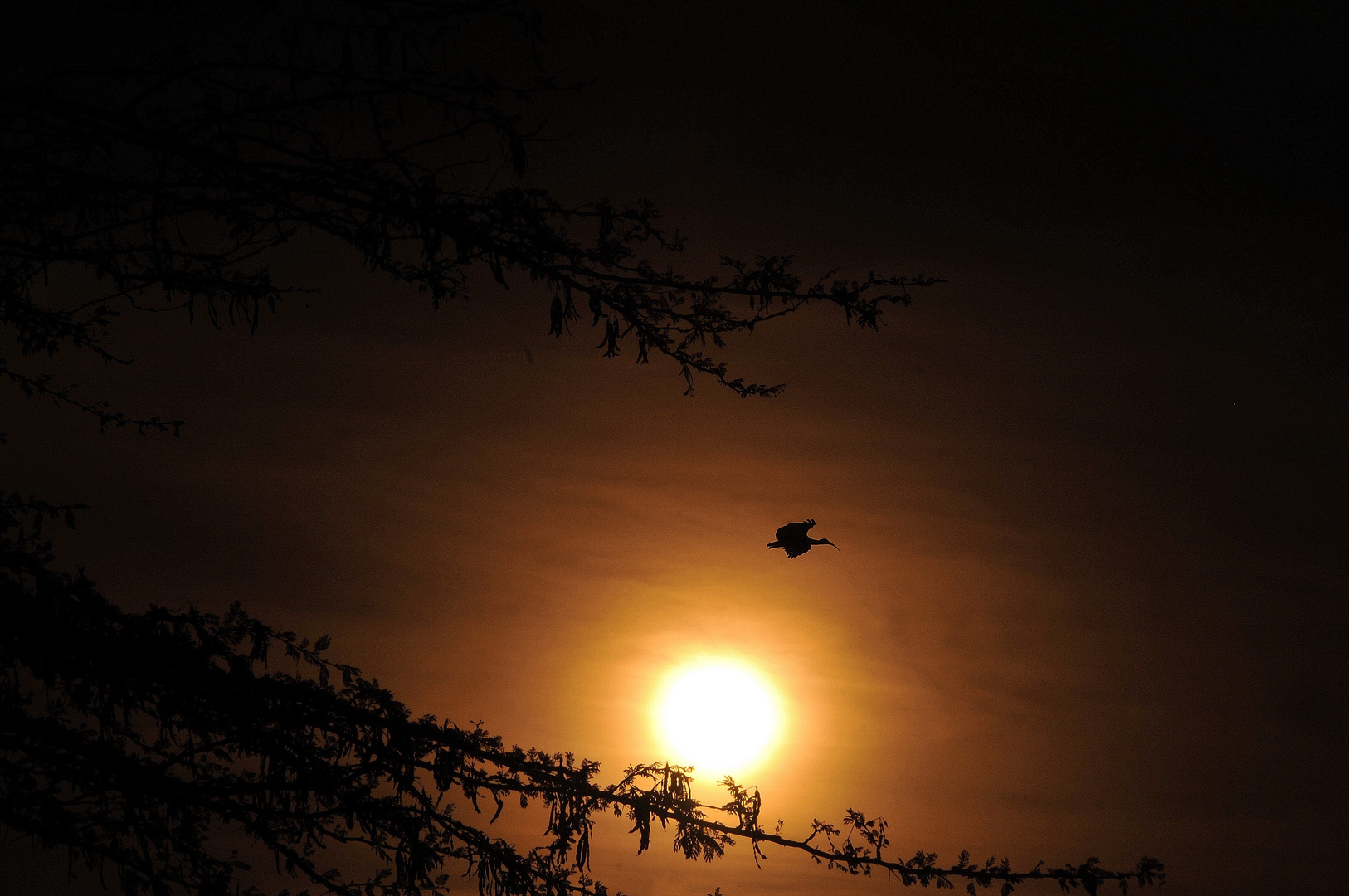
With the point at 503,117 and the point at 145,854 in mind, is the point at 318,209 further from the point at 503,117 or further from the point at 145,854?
the point at 145,854

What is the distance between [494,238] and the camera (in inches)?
113

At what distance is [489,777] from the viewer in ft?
11.6

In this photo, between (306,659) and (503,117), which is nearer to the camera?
A: (503,117)

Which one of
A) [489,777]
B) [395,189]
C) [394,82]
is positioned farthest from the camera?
[489,777]

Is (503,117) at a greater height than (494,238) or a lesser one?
greater

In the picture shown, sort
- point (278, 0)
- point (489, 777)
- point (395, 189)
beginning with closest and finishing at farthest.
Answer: point (278, 0) < point (395, 189) < point (489, 777)

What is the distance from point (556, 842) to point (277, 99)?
2.68 m

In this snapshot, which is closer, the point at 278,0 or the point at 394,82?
the point at 278,0

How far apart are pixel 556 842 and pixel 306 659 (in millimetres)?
1156

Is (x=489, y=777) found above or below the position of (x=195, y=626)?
below

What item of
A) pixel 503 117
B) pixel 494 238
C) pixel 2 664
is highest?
pixel 503 117

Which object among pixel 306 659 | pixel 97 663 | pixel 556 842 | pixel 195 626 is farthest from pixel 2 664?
pixel 556 842

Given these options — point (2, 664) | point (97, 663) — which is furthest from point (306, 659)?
point (2, 664)

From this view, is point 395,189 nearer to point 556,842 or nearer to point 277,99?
point 277,99
